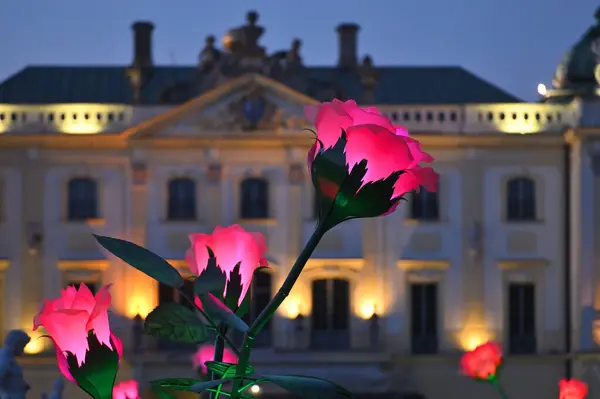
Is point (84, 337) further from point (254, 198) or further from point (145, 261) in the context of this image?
point (254, 198)

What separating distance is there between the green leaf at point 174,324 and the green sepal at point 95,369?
0.26 metres

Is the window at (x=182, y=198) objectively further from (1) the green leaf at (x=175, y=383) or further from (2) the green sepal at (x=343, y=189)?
(2) the green sepal at (x=343, y=189)

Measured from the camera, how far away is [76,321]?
4488mm

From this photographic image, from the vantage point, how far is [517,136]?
29953 millimetres

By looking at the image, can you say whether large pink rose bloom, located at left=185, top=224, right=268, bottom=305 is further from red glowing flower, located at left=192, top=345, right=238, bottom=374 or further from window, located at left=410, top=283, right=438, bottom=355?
window, located at left=410, top=283, right=438, bottom=355

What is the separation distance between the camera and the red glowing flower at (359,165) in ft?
13.1

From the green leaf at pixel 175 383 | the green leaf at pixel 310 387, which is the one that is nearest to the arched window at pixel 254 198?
the green leaf at pixel 175 383

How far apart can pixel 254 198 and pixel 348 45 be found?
24.4 ft

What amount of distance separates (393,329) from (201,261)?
25605mm

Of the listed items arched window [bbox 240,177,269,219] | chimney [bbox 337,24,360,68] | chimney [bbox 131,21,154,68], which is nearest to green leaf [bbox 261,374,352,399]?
arched window [bbox 240,177,269,219]

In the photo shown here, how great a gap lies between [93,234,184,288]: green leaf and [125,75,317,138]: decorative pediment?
24.9 metres

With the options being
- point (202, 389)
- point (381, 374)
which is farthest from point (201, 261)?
point (381, 374)

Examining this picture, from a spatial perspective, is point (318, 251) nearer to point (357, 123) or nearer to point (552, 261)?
point (552, 261)

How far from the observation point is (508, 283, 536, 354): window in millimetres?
30188
